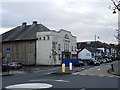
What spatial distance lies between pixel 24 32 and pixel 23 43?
440cm

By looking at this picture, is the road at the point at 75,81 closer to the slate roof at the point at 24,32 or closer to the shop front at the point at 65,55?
the slate roof at the point at 24,32

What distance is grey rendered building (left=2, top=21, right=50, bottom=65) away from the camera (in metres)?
48.5

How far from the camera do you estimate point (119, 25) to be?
31.8 meters

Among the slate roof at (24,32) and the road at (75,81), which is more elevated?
the slate roof at (24,32)

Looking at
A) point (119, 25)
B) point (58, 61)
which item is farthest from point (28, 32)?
point (119, 25)

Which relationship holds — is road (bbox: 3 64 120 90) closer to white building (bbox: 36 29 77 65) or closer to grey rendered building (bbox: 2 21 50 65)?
white building (bbox: 36 29 77 65)

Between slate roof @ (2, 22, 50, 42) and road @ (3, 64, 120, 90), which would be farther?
slate roof @ (2, 22, 50, 42)

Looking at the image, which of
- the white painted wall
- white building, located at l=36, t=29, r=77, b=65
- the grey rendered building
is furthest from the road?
the white painted wall

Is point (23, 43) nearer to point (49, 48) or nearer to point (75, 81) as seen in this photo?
point (49, 48)

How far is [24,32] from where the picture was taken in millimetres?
52938

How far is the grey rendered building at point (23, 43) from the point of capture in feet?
159

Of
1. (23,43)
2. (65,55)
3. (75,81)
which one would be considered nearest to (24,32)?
(23,43)

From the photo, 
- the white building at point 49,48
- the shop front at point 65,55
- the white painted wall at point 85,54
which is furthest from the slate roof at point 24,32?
the white painted wall at point 85,54

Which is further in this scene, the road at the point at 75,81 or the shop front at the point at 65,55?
the shop front at the point at 65,55
